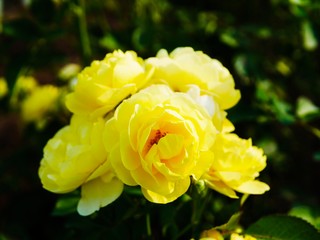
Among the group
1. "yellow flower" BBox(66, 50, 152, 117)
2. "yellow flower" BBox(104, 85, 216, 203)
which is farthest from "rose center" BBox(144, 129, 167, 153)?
"yellow flower" BBox(66, 50, 152, 117)

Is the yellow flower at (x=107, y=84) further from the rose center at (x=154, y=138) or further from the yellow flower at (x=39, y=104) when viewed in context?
the yellow flower at (x=39, y=104)

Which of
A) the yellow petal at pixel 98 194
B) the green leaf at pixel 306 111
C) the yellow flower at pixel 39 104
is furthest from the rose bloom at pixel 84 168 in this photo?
the yellow flower at pixel 39 104

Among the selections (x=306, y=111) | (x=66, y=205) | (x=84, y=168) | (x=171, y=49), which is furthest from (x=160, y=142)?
(x=171, y=49)

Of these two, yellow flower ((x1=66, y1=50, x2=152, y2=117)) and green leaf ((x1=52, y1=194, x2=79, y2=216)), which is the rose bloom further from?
green leaf ((x1=52, y1=194, x2=79, y2=216))

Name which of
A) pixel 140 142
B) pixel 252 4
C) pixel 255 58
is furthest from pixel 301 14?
pixel 140 142

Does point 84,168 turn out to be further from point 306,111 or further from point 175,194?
point 306,111

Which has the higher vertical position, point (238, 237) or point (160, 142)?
point (160, 142)

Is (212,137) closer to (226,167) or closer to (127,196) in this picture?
(226,167)
